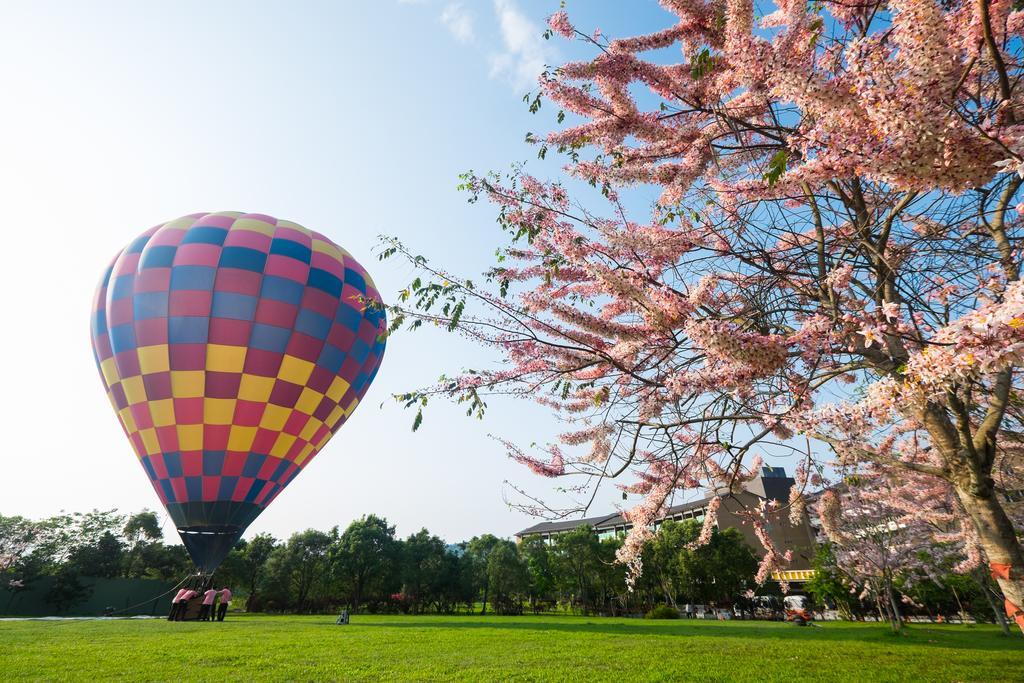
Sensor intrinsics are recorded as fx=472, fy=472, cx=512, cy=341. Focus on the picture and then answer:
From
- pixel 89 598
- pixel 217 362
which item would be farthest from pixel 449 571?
pixel 217 362

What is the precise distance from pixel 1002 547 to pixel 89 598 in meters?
38.4

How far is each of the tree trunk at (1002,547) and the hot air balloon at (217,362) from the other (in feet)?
42.0

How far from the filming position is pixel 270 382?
15.1 meters

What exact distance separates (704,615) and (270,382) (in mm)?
34785

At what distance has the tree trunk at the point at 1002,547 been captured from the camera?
11.3 ft

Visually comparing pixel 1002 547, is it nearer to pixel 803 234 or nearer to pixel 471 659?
pixel 803 234

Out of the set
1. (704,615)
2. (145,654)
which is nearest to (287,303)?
(145,654)

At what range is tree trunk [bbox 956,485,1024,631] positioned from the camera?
3.45 meters

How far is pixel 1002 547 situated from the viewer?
3531 millimetres

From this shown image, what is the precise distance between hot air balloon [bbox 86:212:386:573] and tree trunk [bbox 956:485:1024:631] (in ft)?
42.0

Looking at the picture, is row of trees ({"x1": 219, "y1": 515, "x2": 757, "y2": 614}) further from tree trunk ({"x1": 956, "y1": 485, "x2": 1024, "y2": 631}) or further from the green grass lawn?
tree trunk ({"x1": 956, "y1": 485, "x2": 1024, "y2": 631})

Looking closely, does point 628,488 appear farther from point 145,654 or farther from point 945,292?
point 145,654

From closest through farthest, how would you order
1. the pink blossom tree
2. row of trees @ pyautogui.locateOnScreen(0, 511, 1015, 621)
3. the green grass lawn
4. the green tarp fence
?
the pink blossom tree, the green grass lawn, the green tarp fence, row of trees @ pyautogui.locateOnScreen(0, 511, 1015, 621)

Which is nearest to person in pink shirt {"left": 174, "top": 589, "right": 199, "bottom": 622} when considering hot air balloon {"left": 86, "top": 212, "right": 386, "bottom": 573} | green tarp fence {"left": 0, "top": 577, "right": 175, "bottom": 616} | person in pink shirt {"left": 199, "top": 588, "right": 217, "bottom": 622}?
person in pink shirt {"left": 199, "top": 588, "right": 217, "bottom": 622}
